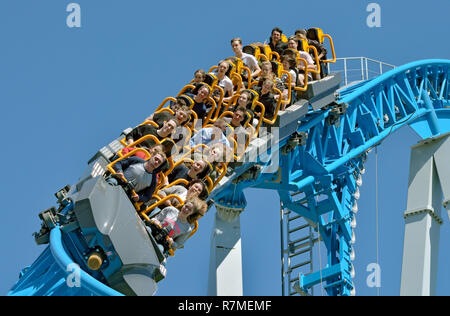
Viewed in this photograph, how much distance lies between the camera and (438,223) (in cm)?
1240

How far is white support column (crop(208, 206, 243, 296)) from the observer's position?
474 inches

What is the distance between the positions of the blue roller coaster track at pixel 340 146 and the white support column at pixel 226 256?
7.9 inches

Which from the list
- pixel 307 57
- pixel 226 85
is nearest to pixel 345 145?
pixel 307 57

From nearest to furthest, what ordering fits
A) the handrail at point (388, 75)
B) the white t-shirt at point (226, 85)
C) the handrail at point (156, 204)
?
the handrail at point (156, 204), the white t-shirt at point (226, 85), the handrail at point (388, 75)

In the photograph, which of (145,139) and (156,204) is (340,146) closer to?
(145,139)

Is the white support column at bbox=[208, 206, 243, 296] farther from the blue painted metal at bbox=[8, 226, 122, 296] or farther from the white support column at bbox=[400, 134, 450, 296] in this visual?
the blue painted metal at bbox=[8, 226, 122, 296]

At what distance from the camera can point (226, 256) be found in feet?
39.8

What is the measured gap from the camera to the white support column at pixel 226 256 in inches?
474

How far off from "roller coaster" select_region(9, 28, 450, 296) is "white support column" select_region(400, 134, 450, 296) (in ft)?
0.09

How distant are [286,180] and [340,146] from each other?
112 centimetres

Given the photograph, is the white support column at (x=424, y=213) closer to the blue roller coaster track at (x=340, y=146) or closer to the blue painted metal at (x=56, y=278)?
the blue roller coaster track at (x=340, y=146)

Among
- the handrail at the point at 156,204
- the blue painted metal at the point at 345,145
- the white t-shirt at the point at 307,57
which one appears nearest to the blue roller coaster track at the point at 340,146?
the blue painted metal at the point at 345,145

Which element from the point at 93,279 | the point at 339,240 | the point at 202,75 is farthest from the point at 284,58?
A: the point at 93,279

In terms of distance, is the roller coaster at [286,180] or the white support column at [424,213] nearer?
the roller coaster at [286,180]
